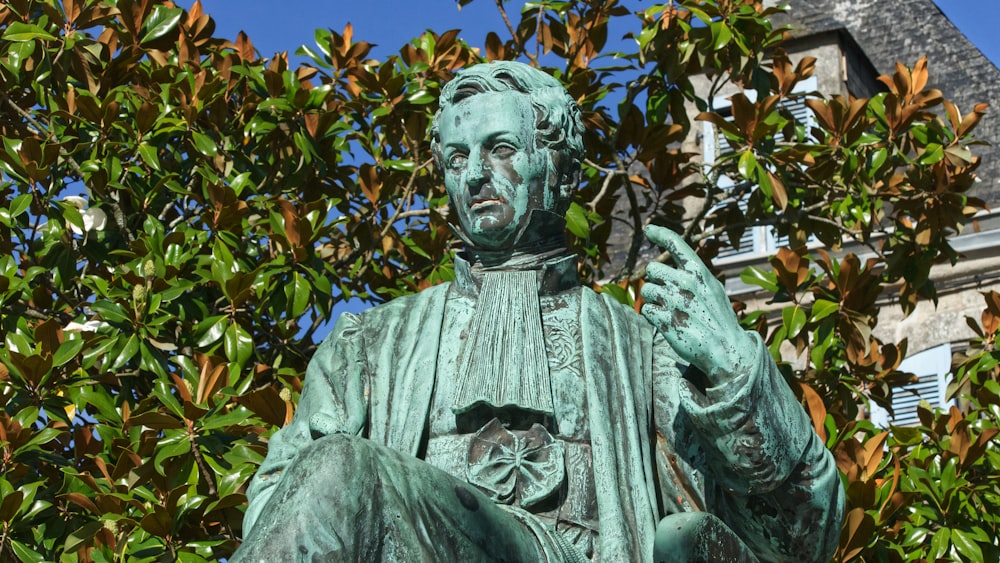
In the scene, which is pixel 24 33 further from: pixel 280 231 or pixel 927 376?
pixel 927 376

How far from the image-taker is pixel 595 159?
11297mm

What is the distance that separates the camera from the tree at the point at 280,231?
30.0ft

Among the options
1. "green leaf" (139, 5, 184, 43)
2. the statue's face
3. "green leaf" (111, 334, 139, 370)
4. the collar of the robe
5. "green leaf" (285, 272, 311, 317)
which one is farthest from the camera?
"green leaf" (139, 5, 184, 43)

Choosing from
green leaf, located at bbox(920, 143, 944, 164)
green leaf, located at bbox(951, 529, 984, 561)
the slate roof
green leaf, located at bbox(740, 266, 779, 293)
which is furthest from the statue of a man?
the slate roof

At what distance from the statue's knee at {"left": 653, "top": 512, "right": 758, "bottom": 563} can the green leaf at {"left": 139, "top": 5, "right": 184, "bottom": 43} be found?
579 centimetres

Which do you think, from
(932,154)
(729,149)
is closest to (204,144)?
(932,154)

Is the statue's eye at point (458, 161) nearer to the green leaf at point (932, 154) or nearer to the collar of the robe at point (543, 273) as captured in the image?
the collar of the robe at point (543, 273)

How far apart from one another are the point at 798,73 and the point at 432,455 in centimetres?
587

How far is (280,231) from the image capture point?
9.91m

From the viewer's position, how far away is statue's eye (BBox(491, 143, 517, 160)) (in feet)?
21.0

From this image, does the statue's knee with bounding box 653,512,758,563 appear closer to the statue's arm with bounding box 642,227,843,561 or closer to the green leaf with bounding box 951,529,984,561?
the statue's arm with bounding box 642,227,843,561

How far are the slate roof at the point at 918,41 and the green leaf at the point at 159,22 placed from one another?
1120cm

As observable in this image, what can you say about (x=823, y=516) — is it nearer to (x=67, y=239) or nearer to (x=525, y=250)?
(x=525, y=250)

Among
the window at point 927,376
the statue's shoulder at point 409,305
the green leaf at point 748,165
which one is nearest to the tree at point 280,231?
the green leaf at point 748,165
